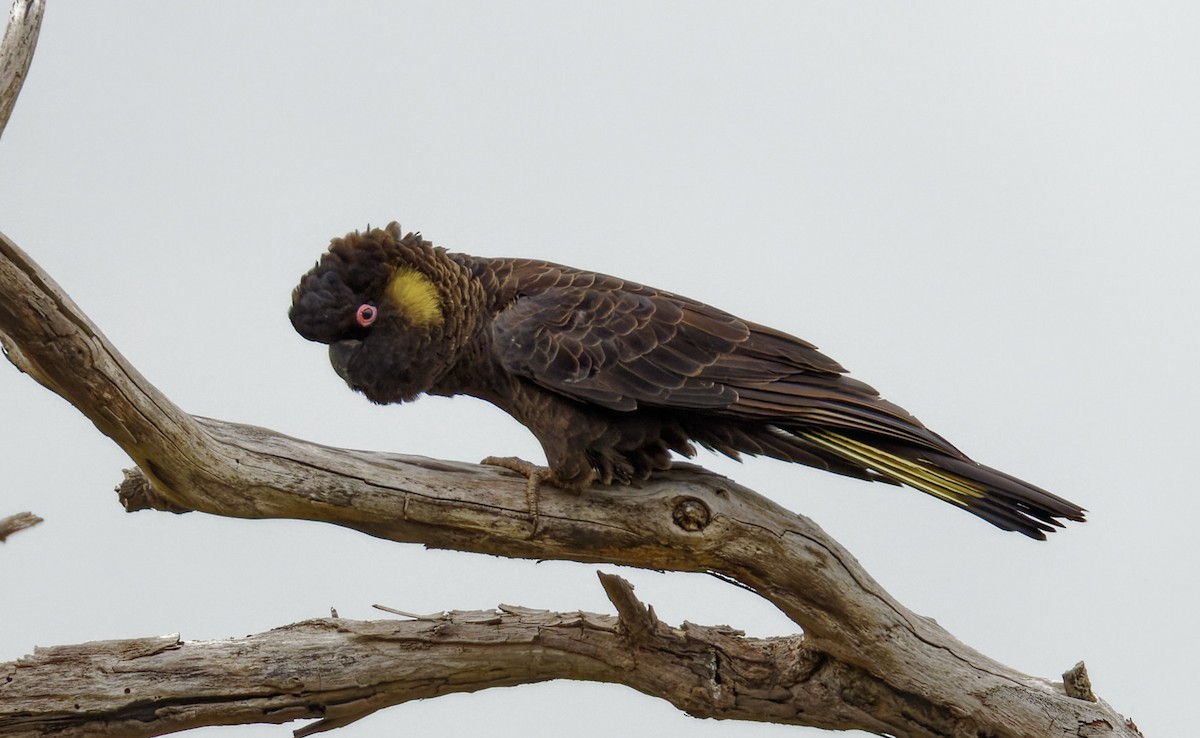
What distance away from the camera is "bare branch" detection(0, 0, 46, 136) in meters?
2.58

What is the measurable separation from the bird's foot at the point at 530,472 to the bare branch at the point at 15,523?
125 cm

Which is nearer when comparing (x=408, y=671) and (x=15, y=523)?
(x=15, y=523)

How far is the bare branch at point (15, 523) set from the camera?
3016 millimetres

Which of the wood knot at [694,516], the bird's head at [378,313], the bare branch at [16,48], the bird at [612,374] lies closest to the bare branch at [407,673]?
the wood knot at [694,516]

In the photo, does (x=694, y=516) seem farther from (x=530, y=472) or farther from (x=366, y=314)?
(x=366, y=314)

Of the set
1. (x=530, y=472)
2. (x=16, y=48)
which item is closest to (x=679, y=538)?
(x=530, y=472)

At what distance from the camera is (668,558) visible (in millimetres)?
3379

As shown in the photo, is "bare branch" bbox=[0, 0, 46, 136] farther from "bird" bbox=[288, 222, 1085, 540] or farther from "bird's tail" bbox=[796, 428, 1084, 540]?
"bird's tail" bbox=[796, 428, 1084, 540]

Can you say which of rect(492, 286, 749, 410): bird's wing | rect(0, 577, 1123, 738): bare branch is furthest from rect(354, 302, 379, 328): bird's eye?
rect(0, 577, 1123, 738): bare branch

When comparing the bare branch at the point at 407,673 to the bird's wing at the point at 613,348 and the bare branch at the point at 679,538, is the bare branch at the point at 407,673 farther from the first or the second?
the bird's wing at the point at 613,348

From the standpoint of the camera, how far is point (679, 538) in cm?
330

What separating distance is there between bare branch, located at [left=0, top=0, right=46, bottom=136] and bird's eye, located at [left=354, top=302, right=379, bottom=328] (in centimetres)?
100

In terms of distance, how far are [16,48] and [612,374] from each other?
167 cm

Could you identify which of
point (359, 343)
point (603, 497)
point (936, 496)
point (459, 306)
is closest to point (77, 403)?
point (359, 343)
